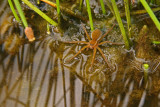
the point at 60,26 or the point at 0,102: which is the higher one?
the point at 60,26

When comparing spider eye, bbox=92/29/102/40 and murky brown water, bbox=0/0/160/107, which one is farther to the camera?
spider eye, bbox=92/29/102/40

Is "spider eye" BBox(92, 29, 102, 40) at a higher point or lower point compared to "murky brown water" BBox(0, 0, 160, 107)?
higher

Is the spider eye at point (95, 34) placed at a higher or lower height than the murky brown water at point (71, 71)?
higher

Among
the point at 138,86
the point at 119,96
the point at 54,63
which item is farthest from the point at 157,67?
the point at 54,63

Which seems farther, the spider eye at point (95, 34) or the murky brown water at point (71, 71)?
the spider eye at point (95, 34)

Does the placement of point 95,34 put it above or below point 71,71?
above

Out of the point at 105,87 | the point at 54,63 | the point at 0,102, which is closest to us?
A: the point at 0,102

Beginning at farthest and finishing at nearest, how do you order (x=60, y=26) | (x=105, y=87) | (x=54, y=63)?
(x=60, y=26), (x=54, y=63), (x=105, y=87)

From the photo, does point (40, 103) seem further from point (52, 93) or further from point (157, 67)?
point (157, 67)
